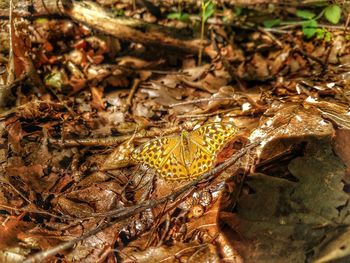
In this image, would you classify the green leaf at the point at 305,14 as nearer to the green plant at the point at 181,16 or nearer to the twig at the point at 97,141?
the green plant at the point at 181,16

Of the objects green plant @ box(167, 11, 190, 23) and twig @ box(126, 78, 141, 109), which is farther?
green plant @ box(167, 11, 190, 23)

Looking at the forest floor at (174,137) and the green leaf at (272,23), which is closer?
the forest floor at (174,137)

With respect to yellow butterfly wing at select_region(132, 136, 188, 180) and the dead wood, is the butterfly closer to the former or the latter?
yellow butterfly wing at select_region(132, 136, 188, 180)

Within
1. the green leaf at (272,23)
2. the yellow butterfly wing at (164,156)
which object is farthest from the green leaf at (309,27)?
the yellow butterfly wing at (164,156)

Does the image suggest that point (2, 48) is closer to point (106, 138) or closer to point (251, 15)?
point (106, 138)

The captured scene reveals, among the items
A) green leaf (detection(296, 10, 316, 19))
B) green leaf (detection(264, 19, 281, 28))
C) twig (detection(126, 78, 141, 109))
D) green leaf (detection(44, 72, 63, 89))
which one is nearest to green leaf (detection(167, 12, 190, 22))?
green leaf (detection(264, 19, 281, 28))

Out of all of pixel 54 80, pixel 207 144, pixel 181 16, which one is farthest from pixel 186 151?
pixel 181 16
